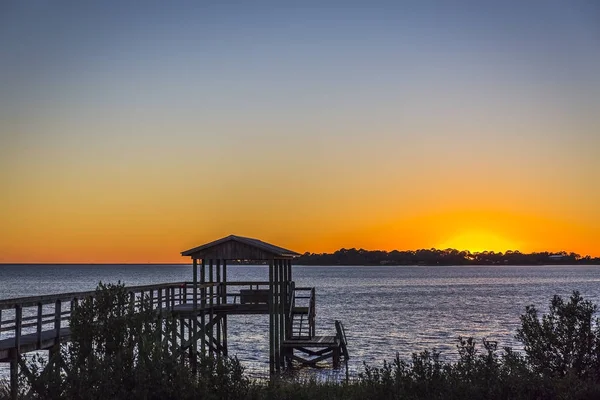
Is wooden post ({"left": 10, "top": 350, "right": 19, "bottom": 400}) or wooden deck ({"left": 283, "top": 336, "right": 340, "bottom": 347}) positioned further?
wooden deck ({"left": 283, "top": 336, "right": 340, "bottom": 347})

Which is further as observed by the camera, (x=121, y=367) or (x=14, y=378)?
(x=14, y=378)

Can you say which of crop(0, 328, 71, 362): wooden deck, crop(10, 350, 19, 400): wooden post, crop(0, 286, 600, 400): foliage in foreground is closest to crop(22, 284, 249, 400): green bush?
crop(0, 286, 600, 400): foliage in foreground

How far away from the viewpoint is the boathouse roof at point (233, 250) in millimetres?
27734

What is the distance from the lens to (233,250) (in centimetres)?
2777

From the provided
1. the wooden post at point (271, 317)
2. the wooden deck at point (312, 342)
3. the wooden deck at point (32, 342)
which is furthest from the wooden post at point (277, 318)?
the wooden deck at point (32, 342)

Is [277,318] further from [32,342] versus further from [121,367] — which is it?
[121,367]

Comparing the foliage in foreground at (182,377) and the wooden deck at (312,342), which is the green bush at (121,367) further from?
the wooden deck at (312,342)

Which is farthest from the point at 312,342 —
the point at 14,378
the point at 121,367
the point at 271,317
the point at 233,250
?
the point at 121,367

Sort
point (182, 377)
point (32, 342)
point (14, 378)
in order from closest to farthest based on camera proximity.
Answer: point (182, 377) → point (14, 378) → point (32, 342)

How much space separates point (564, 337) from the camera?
1669 cm

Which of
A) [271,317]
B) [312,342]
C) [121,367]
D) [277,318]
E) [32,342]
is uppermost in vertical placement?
[32,342]

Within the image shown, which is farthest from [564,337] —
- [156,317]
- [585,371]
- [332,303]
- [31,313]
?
[332,303]

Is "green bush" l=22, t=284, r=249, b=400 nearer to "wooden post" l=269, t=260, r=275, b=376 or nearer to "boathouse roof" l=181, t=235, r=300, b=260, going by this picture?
"boathouse roof" l=181, t=235, r=300, b=260

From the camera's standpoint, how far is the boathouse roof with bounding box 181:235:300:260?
2773cm
